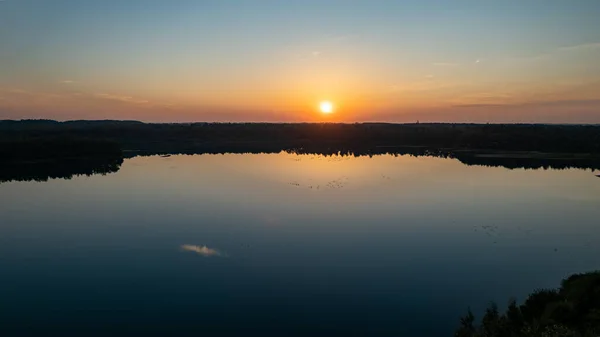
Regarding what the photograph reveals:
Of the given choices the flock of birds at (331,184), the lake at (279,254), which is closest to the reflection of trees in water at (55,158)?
the lake at (279,254)

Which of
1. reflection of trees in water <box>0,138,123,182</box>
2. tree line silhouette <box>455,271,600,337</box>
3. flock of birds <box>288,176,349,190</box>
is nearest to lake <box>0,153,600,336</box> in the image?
flock of birds <box>288,176,349,190</box>

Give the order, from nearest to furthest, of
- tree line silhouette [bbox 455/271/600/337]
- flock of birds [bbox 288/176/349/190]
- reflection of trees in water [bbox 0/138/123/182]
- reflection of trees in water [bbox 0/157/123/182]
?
tree line silhouette [bbox 455/271/600/337] < flock of birds [bbox 288/176/349/190] < reflection of trees in water [bbox 0/157/123/182] < reflection of trees in water [bbox 0/138/123/182]

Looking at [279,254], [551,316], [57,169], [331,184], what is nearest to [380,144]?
[331,184]

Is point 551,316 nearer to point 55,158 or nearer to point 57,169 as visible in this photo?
point 57,169

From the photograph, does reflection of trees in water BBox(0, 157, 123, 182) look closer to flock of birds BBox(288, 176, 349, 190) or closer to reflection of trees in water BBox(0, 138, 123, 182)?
reflection of trees in water BBox(0, 138, 123, 182)

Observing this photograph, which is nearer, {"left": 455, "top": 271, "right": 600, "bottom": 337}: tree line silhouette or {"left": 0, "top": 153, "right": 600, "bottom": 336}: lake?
{"left": 455, "top": 271, "right": 600, "bottom": 337}: tree line silhouette

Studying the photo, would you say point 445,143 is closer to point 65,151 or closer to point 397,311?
point 65,151
